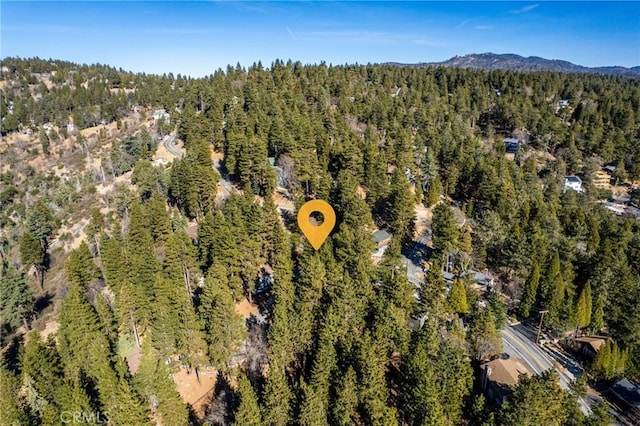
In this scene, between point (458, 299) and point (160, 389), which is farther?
point (458, 299)

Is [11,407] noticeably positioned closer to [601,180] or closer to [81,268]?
[81,268]

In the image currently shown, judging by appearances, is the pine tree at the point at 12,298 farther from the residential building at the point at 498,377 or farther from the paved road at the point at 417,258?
the residential building at the point at 498,377

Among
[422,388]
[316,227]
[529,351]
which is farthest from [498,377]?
[316,227]

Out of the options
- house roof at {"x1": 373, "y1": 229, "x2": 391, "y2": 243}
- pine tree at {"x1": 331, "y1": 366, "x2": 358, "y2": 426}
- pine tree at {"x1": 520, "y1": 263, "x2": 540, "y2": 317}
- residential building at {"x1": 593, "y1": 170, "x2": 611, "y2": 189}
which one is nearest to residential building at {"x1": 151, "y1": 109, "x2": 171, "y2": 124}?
house roof at {"x1": 373, "y1": 229, "x2": 391, "y2": 243}

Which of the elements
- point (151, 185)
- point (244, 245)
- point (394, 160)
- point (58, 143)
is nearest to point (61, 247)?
point (151, 185)

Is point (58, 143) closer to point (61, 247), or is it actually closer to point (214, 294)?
point (61, 247)

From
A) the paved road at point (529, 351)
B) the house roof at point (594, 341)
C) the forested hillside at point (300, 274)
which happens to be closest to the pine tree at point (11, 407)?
the forested hillside at point (300, 274)
